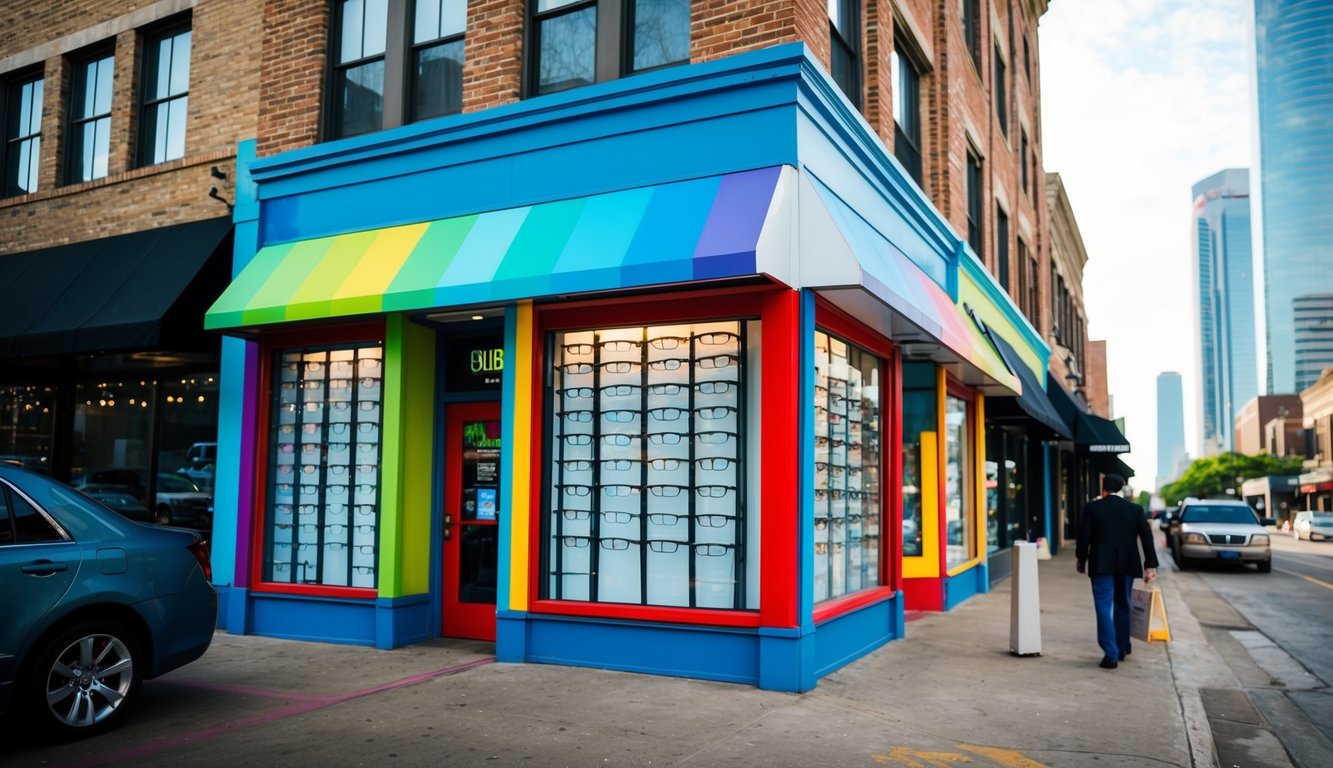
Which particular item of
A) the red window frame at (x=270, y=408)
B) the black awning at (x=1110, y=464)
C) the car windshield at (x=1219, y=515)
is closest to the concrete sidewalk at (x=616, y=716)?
the red window frame at (x=270, y=408)

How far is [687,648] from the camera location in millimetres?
7773

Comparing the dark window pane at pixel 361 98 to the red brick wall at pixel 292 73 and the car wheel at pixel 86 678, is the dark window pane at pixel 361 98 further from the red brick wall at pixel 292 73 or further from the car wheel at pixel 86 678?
the car wheel at pixel 86 678

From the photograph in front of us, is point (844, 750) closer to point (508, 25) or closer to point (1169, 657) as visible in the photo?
point (1169, 657)

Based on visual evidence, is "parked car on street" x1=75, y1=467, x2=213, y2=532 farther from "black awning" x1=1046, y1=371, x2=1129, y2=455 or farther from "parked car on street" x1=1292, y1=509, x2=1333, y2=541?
"parked car on street" x1=1292, y1=509, x2=1333, y2=541

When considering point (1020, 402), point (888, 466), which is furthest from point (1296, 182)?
point (888, 466)

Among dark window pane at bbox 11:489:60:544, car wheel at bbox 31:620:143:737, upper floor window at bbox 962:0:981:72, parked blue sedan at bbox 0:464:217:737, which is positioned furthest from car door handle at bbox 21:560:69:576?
upper floor window at bbox 962:0:981:72

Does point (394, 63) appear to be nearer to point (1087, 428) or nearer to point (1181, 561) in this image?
point (1087, 428)

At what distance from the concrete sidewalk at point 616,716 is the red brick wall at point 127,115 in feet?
19.1

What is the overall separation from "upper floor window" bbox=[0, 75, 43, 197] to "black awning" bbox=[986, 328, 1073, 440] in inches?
551

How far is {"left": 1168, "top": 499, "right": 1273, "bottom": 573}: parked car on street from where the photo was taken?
20.9m

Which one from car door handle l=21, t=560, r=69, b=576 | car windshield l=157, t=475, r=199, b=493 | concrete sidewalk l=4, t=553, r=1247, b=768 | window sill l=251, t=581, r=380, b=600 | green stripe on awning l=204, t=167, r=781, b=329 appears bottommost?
concrete sidewalk l=4, t=553, r=1247, b=768

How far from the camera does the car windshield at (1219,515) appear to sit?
71.8ft

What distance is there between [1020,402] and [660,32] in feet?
29.9

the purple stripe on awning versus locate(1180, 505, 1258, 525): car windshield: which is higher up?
the purple stripe on awning
